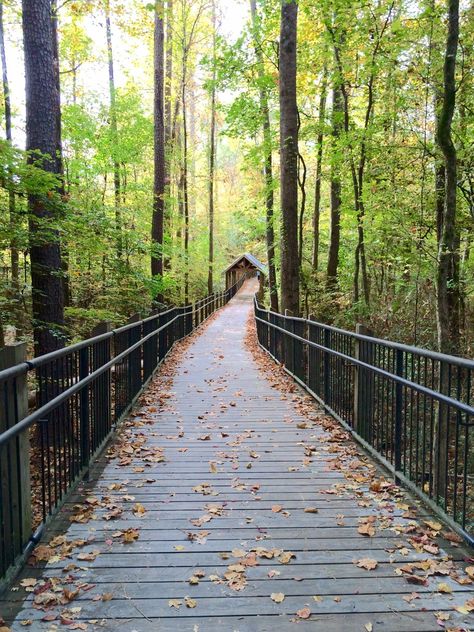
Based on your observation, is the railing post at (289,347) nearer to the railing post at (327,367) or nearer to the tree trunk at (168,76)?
the railing post at (327,367)

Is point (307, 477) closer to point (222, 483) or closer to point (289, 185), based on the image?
point (222, 483)

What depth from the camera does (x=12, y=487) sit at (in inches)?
114

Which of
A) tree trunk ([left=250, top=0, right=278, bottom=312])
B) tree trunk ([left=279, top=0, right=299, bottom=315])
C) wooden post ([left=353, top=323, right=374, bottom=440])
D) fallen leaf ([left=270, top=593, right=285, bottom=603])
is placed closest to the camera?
fallen leaf ([left=270, top=593, right=285, bottom=603])

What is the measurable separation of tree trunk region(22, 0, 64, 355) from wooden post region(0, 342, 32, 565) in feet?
13.8

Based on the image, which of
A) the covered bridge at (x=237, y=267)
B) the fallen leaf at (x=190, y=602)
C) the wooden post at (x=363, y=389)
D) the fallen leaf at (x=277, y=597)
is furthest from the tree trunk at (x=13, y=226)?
the covered bridge at (x=237, y=267)

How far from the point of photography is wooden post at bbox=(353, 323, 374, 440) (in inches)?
197

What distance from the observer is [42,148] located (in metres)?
7.00

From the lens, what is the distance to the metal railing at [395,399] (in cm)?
329

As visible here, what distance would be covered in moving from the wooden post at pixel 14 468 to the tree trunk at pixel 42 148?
13.8 feet

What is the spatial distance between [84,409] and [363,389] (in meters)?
2.83

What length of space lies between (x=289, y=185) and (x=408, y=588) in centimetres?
1009

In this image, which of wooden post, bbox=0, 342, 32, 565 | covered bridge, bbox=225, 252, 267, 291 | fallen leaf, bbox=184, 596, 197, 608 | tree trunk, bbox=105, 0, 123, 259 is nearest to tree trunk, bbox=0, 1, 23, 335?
tree trunk, bbox=105, 0, 123, 259

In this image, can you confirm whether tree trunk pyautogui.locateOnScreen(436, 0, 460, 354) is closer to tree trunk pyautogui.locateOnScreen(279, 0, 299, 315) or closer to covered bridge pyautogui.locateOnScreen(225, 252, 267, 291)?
tree trunk pyautogui.locateOnScreen(279, 0, 299, 315)

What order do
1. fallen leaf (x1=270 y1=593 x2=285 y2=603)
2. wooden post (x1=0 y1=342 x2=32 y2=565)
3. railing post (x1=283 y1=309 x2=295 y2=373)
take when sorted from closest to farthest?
1. fallen leaf (x1=270 y1=593 x2=285 y2=603)
2. wooden post (x1=0 y1=342 x2=32 y2=565)
3. railing post (x1=283 y1=309 x2=295 y2=373)
